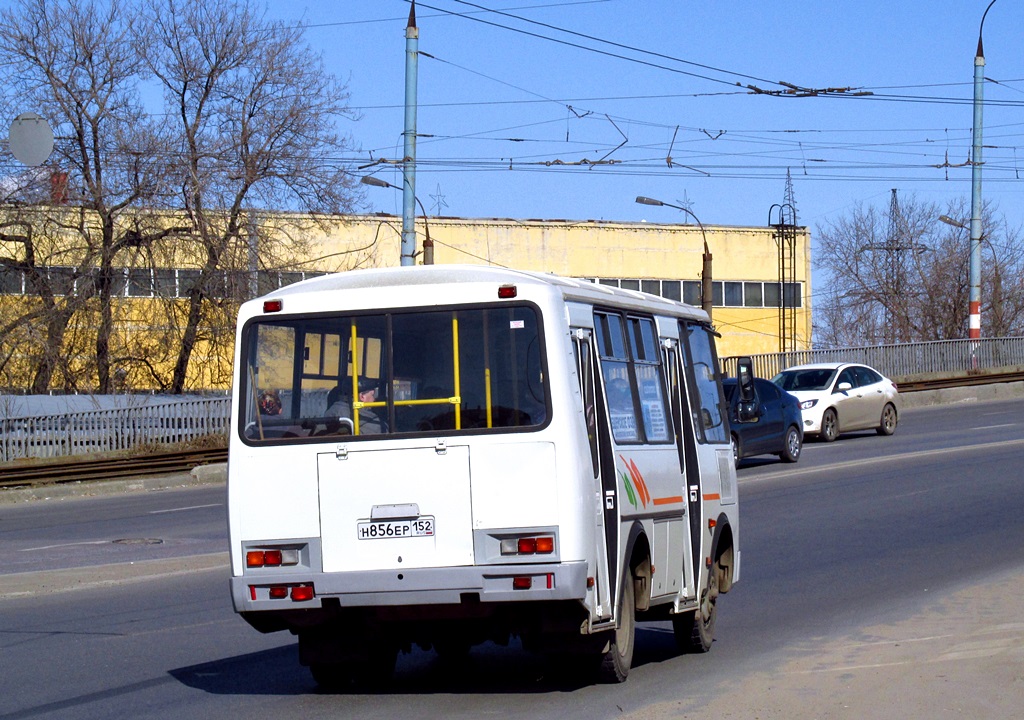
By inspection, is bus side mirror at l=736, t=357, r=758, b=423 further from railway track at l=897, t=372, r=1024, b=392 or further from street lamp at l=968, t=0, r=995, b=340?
street lamp at l=968, t=0, r=995, b=340

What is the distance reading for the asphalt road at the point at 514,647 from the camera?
314 inches

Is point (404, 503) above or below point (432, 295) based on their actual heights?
below

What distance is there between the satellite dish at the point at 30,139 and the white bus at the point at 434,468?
11116mm

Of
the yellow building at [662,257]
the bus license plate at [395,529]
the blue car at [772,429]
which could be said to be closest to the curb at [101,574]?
the bus license plate at [395,529]

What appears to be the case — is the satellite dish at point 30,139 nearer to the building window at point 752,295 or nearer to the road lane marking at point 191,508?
the road lane marking at point 191,508

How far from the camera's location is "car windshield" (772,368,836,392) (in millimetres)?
28484

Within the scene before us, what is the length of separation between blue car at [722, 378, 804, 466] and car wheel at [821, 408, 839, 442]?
3760 mm

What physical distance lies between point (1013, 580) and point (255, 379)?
7335 mm

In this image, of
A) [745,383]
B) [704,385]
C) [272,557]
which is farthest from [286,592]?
[745,383]

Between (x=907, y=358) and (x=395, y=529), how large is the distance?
4125 cm

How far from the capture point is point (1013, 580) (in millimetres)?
11859

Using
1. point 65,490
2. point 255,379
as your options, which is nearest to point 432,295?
point 255,379

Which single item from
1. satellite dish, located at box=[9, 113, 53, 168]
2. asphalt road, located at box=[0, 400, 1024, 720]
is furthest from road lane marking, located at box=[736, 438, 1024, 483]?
satellite dish, located at box=[9, 113, 53, 168]

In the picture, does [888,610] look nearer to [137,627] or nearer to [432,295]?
[432,295]
